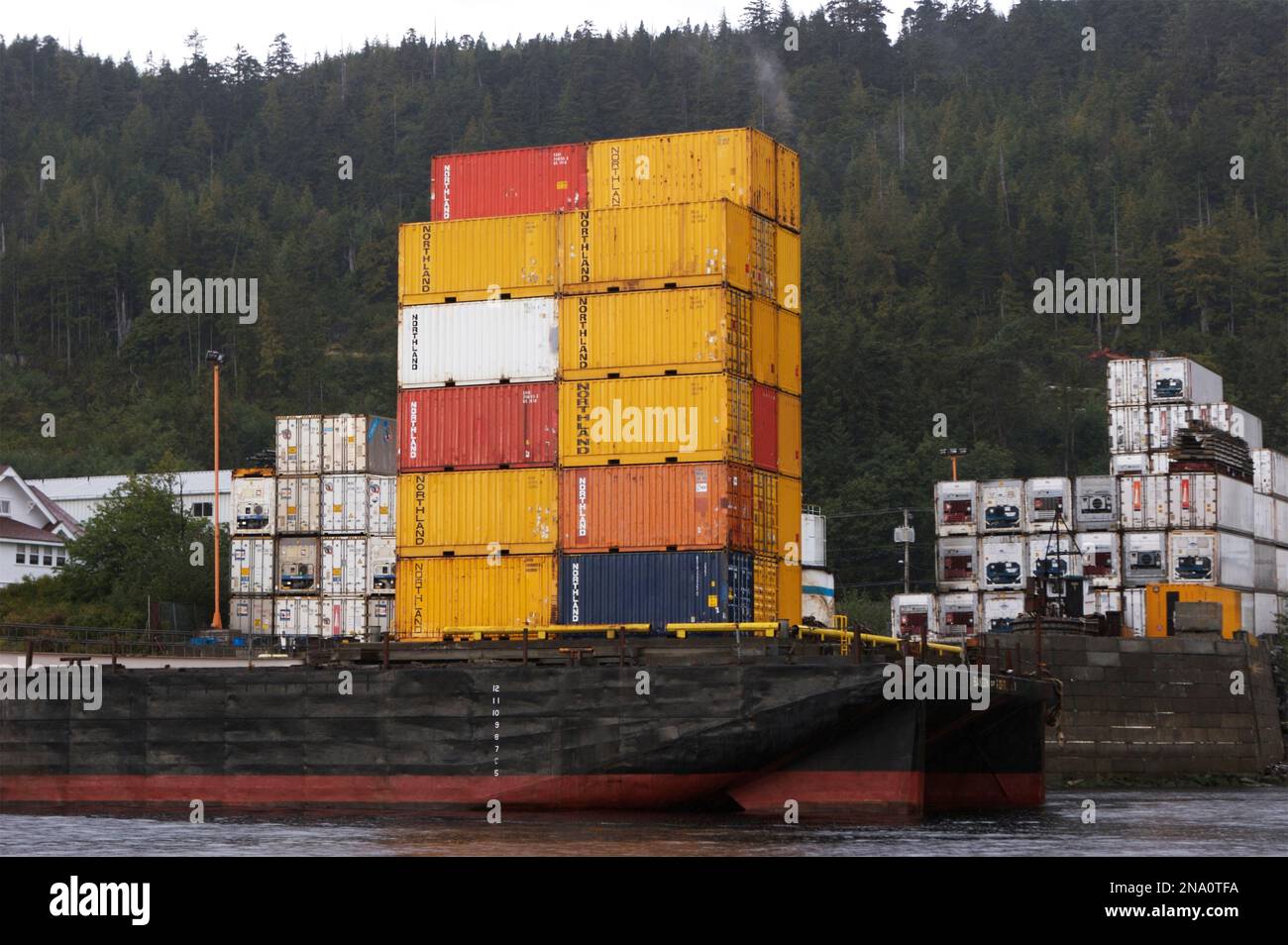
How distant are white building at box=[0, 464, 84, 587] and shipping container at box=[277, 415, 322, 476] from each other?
1865 centimetres

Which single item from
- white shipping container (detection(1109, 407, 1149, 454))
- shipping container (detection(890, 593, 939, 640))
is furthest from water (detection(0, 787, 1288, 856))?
shipping container (detection(890, 593, 939, 640))

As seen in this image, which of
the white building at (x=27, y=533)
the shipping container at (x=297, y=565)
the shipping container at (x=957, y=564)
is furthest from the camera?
the white building at (x=27, y=533)

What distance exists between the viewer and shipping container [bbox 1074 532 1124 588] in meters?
80.0

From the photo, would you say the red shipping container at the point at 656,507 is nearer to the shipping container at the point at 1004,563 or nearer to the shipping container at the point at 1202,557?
the shipping container at the point at 1202,557

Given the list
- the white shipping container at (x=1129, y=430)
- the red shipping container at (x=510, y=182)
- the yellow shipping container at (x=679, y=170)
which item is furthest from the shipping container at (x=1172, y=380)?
the red shipping container at (x=510, y=182)

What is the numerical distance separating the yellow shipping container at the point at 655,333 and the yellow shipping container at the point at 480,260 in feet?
4.10

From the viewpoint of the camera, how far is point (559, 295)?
46.7 metres

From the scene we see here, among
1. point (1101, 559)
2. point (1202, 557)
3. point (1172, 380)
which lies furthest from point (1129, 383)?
point (1202, 557)

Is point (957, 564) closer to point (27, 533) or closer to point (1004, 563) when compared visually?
point (1004, 563)

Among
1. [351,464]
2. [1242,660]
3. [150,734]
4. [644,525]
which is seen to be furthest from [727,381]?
[351,464]

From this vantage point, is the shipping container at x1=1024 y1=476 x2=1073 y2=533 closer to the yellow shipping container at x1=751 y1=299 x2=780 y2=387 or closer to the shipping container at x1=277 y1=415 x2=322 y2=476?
the shipping container at x1=277 y1=415 x2=322 y2=476

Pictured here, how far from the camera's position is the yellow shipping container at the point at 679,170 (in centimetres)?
4700

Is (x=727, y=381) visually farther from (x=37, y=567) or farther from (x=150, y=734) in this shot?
(x=37, y=567)
